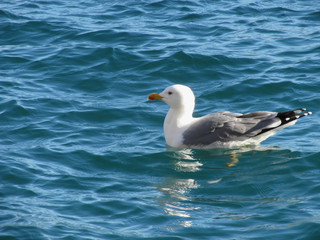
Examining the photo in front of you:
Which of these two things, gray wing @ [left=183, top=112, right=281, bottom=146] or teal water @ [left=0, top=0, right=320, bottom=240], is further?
gray wing @ [left=183, top=112, right=281, bottom=146]

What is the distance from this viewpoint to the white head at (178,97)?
9.61 metres

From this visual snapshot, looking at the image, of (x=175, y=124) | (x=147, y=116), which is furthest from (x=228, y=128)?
(x=147, y=116)

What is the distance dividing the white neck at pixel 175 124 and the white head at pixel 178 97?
0.26 feet

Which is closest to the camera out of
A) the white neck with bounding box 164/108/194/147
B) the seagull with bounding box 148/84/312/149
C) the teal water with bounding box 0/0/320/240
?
the teal water with bounding box 0/0/320/240

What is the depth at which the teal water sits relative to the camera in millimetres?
6953

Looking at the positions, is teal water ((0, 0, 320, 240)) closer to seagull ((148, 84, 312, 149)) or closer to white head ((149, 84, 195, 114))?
seagull ((148, 84, 312, 149))

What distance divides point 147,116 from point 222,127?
1680 mm

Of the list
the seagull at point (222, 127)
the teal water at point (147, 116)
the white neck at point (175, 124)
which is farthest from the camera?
the white neck at point (175, 124)

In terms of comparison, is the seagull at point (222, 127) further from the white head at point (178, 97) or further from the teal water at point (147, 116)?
the teal water at point (147, 116)

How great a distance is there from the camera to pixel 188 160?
9.06m

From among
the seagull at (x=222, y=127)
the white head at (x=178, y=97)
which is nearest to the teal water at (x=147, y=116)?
the seagull at (x=222, y=127)

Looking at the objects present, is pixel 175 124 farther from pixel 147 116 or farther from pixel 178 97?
pixel 147 116

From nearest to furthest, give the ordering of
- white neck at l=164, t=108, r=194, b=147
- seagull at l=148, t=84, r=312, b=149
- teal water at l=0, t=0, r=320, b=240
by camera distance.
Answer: teal water at l=0, t=0, r=320, b=240, seagull at l=148, t=84, r=312, b=149, white neck at l=164, t=108, r=194, b=147

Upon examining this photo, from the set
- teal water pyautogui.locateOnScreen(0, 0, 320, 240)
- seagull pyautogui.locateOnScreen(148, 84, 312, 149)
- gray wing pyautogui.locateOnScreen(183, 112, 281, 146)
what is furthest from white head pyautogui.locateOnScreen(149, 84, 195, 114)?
teal water pyautogui.locateOnScreen(0, 0, 320, 240)
